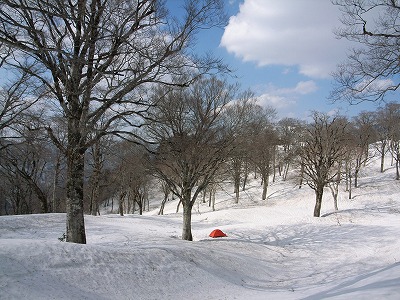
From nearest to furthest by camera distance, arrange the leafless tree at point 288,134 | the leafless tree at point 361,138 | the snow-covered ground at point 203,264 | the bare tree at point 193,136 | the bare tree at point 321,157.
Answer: the snow-covered ground at point 203,264 < the bare tree at point 193,136 < the bare tree at point 321,157 < the leafless tree at point 361,138 < the leafless tree at point 288,134

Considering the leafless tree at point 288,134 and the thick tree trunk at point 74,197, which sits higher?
the leafless tree at point 288,134

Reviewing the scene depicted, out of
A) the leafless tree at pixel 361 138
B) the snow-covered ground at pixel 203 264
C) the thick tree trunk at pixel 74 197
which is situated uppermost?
the leafless tree at pixel 361 138

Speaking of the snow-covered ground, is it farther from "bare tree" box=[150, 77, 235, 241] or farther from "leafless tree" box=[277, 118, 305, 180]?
"leafless tree" box=[277, 118, 305, 180]

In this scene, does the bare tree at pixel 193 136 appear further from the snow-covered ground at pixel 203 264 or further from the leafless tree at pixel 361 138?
the leafless tree at pixel 361 138

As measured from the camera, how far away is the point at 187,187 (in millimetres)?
14094

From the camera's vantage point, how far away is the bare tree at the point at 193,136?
13602 mm

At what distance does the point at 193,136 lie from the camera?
13953 mm

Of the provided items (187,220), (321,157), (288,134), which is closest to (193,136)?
(187,220)

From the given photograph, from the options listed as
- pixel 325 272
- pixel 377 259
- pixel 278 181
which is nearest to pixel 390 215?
pixel 377 259

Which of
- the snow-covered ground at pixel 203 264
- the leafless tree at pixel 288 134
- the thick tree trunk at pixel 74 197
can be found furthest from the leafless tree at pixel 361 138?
the thick tree trunk at pixel 74 197

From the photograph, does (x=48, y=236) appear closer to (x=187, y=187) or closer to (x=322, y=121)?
(x=187, y=187)

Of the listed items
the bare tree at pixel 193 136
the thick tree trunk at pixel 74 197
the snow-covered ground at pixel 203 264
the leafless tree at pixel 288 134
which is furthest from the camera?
the leafless tree at pixel 288 134

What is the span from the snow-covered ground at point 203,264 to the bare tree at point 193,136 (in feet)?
9.56

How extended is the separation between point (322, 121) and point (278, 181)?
951 inches
